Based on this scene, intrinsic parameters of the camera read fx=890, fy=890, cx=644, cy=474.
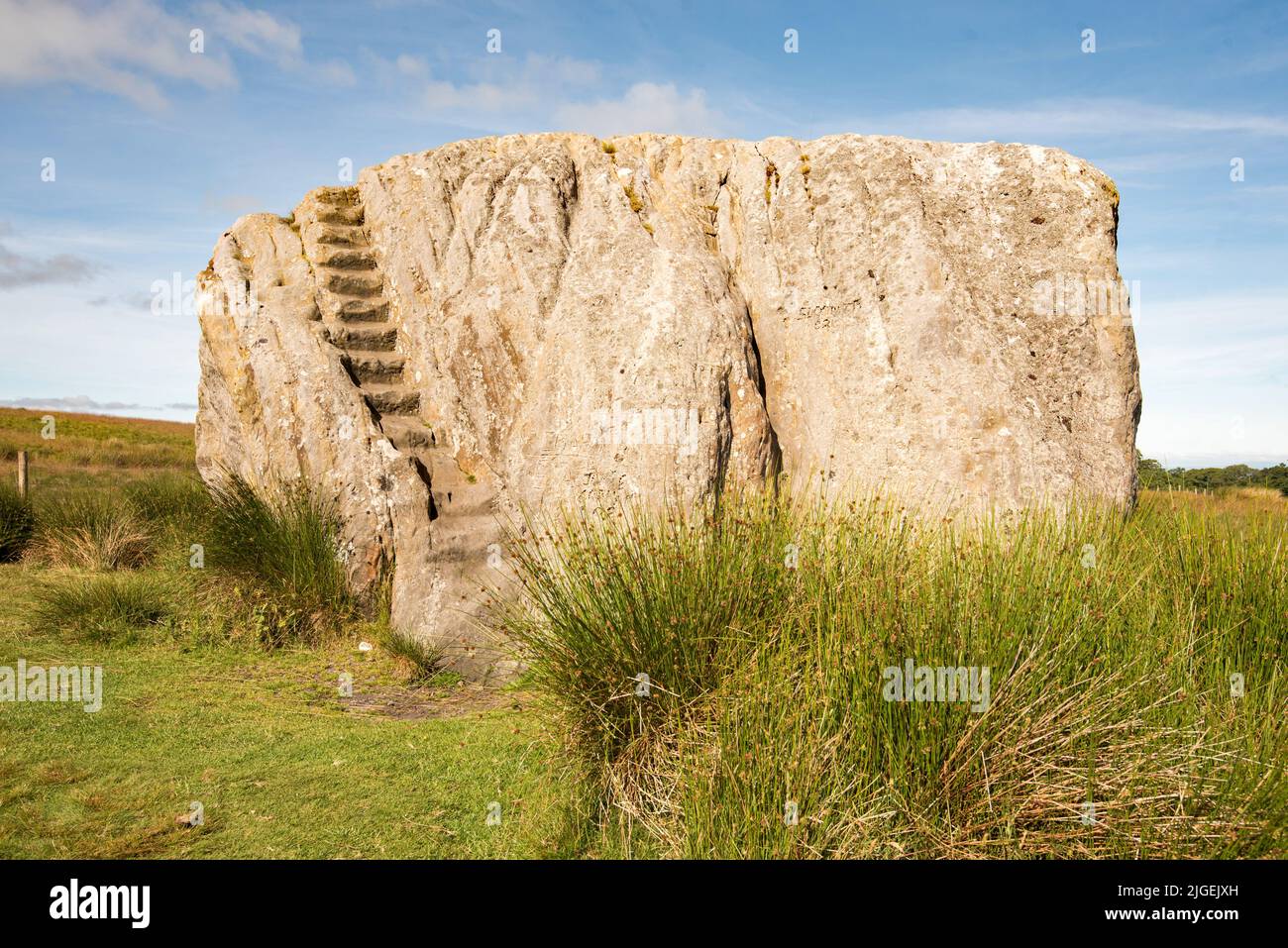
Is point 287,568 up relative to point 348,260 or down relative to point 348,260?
down

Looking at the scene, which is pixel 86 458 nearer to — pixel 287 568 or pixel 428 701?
pixel 287 568

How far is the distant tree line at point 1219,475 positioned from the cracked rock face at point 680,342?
820 millimetres

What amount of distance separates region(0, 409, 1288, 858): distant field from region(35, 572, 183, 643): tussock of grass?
154 cm

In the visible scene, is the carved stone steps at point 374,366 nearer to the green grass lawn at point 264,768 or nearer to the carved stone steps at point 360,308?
the carved stone steps at point 360,308

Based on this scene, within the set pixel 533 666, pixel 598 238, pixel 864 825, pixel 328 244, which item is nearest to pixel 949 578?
pixel 864 825

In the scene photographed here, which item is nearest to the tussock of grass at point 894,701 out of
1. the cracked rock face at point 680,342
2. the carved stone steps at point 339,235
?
the cracked rock face at point 680,342

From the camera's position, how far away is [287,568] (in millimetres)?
8133

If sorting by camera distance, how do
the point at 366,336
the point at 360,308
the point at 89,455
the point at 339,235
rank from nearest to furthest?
the point at 366,336
the point at 360,308
the point at 339,235
the point at 89,455

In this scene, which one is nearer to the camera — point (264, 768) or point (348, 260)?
point (264, 768)

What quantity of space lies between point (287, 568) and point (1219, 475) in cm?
1106

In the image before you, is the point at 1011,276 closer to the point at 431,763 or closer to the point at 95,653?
the point at 431,763

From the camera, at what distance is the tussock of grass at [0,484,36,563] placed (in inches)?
446

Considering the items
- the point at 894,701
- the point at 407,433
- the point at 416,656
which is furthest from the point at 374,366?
the point at 894,701

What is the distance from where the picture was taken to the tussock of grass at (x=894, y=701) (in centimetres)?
364
